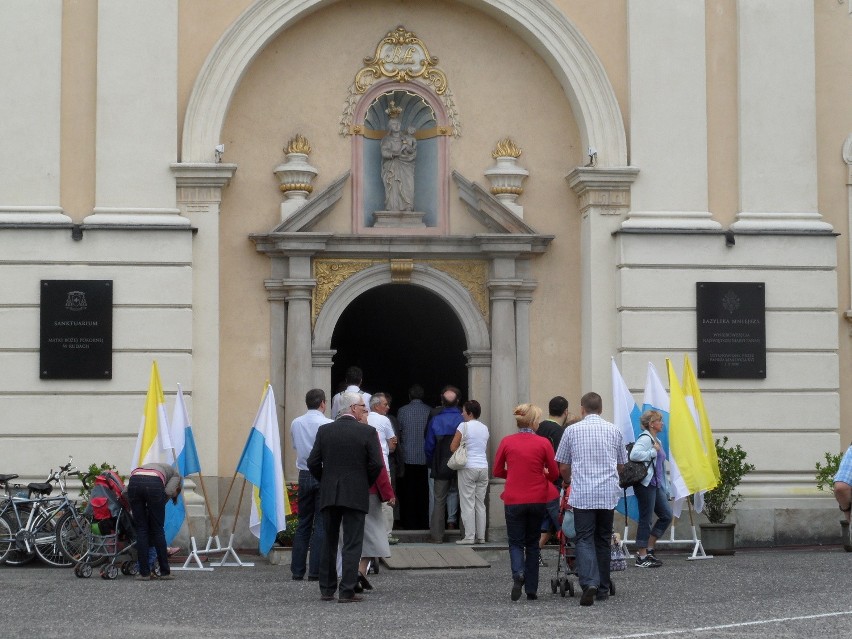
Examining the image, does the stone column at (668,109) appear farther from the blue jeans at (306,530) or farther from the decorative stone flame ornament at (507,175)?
the blue jeans at (306,530)

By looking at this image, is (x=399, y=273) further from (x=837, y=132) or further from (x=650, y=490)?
(x=837, y=132)

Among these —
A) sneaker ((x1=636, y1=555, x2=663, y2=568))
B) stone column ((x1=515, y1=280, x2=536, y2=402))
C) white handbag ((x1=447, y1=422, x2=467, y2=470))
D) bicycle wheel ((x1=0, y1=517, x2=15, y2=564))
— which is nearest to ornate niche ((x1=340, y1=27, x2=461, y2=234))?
stone column ((x1=515, y1=280, x2=536, y2=402))

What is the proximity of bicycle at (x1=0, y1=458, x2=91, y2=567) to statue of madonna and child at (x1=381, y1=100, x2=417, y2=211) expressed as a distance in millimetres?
5041

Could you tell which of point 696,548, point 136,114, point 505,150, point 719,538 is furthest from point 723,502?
point 136,114

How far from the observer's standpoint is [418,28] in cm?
1822

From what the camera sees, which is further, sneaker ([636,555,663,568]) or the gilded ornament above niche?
the gilded ornament above niche

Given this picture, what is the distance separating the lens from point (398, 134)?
1817cm

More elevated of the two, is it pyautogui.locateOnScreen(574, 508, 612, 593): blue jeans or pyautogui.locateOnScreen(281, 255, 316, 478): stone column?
pyautogui.locateOnScreen(281, 255, 316, 478): stone column

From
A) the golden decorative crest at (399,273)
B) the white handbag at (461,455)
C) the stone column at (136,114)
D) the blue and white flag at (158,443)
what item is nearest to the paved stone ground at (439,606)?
the blue and white flag at (158,443)

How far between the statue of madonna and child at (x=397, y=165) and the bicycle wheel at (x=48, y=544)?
5.24 metres

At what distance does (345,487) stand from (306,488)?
5.93ft

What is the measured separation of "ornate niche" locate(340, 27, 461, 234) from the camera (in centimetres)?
1805

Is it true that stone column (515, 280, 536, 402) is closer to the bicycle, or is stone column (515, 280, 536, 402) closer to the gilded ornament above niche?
the gilded ornament above niche

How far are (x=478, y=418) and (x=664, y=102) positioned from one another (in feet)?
13.6
